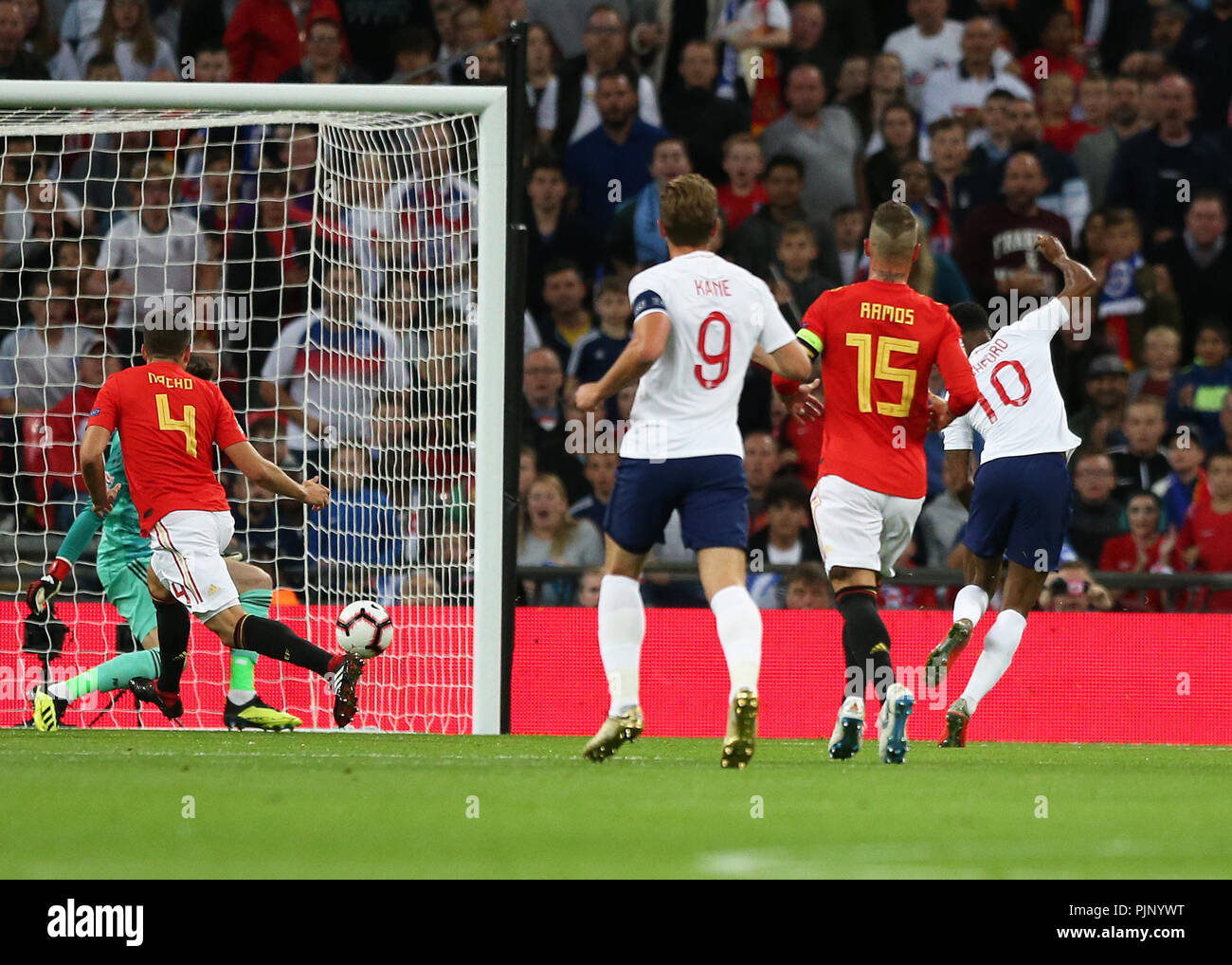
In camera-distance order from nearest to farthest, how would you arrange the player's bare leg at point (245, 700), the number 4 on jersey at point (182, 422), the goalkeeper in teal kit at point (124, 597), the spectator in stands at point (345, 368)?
the number 4 on jersey at point (182, 422)
the player's bare leg at point (245, 700)
the goalkeeper in teal kit at point (124, 597)
the spectator in stands at point (345, 368)

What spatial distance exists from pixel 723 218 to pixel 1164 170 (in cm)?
301

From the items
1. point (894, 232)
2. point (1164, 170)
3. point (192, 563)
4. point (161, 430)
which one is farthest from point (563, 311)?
point (894, 232)

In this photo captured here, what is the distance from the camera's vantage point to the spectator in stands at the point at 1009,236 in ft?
41.9

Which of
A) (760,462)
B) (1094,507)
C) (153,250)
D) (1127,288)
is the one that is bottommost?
(1094,507)

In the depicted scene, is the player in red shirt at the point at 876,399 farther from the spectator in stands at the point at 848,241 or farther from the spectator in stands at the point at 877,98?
the spectator in stands at the point at 877,98

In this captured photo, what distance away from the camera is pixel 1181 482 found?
39.2ft

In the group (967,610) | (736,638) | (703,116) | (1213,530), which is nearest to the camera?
(736,638)

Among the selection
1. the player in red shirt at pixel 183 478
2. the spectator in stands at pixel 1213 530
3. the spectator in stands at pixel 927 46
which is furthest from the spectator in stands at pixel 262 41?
the spectator in stands at pixel 1213 530

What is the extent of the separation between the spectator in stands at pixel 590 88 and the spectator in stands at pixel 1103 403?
3.33 m

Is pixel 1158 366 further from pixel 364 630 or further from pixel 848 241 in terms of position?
pixel 364 630

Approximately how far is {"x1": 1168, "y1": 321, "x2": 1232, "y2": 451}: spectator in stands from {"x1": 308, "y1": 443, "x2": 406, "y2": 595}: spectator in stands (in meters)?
5.20

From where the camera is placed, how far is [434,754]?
7.42 meters

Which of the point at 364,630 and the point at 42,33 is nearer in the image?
the point at 364,630
